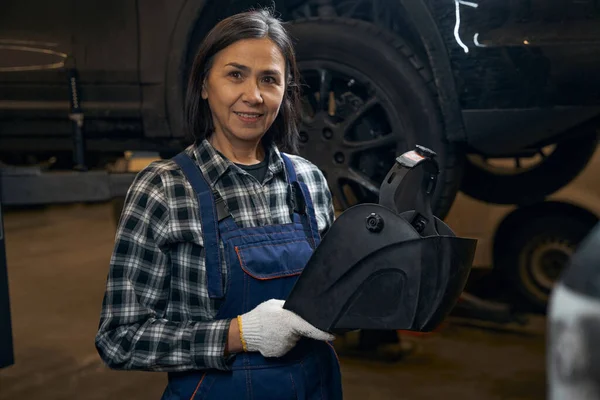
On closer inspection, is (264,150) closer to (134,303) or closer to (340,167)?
(134,303)

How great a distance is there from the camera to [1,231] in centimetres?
224

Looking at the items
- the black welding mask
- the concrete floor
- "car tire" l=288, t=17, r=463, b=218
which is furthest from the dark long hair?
the concrete floor

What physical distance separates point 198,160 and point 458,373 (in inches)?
70.7

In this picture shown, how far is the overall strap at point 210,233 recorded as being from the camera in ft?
4.12

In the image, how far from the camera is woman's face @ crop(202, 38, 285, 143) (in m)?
1.31

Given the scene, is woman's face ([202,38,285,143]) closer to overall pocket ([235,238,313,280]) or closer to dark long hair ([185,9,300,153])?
dark long hair ([185,9,300,153])

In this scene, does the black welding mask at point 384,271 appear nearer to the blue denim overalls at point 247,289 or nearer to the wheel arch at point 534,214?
the blue denim overalls at point 247,289

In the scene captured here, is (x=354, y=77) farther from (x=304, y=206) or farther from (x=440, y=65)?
(x=304, y=206)

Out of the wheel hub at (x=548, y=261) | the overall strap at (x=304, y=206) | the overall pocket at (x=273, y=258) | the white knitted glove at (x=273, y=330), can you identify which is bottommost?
the wheel hub at (x=548, y=261)

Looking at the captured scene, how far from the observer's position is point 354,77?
2.52 m

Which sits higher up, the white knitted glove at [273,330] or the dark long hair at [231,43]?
the dark long hair at [231,43]

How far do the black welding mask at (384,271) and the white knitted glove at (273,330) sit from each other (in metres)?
0.02

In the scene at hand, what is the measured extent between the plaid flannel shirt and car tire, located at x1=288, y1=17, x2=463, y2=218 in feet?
4.06

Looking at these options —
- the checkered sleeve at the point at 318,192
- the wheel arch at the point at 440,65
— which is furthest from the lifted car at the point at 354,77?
the checkered sleeve at the point at 318,192
